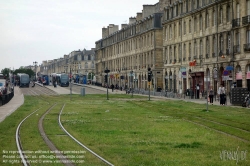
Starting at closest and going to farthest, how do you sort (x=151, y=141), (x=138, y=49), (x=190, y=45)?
(x=151, y=141) → (x=190, y=45) → (x=138, y=49)

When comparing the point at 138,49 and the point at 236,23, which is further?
the point at 138,49

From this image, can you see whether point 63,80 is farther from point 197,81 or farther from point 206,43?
point 206,43

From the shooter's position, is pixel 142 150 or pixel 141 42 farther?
pixel 141 42

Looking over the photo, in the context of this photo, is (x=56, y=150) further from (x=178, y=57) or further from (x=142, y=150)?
(x=178, y=57)

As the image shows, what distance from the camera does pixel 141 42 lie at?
445ft

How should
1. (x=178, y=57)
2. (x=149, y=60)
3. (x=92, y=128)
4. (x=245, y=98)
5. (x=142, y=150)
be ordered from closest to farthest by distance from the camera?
1. (x=142, y=150)
2. (x=92, y=128)
3. (x=245, y=98)
4. (x=178, y=57)
5. (x=149, y=60)

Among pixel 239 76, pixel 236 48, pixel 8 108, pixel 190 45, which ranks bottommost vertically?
pixel 8 108

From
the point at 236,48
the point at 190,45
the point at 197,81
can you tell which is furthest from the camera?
the point at 190,45

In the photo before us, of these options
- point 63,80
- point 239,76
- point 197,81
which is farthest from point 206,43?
point 63,80

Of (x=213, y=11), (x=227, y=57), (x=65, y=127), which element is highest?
(x=213, y=11)

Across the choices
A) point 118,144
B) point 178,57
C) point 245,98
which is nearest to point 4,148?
point 118,144

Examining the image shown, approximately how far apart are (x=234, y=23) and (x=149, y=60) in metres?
52.8

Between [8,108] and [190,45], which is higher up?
[190,45]

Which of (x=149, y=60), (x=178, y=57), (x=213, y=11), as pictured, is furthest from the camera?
(x=149, y=60)
